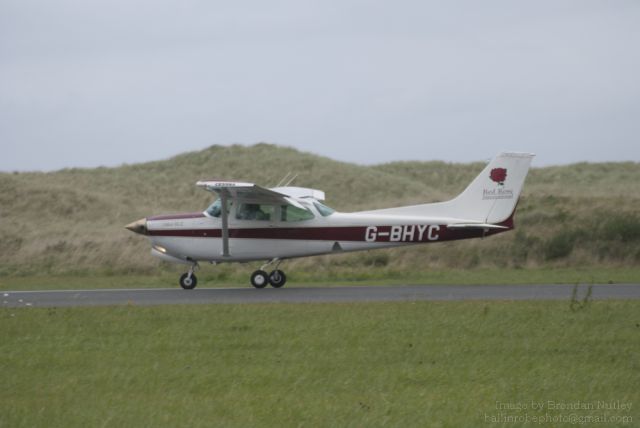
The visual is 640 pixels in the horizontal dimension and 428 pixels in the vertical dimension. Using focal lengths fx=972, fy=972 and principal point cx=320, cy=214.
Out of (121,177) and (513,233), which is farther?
(121,177)

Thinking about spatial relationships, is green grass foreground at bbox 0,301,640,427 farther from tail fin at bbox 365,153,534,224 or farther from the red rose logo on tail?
the red rose logo on tail

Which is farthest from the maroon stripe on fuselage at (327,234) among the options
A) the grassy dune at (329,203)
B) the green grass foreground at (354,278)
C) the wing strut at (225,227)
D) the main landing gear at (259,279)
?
the grassy dune at (329,203)

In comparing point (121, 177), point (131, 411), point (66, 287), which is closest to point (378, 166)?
point (121, 177)

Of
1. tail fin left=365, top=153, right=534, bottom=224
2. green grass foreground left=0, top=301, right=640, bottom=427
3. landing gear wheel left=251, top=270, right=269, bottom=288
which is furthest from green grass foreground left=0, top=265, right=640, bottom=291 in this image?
green grass foreground left=0, top=301, right=640, bottom=427

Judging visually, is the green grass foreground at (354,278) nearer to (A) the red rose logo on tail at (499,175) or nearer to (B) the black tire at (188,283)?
(B) the black tire at (188,283)

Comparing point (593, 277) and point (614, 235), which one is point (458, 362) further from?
point (614, 235)

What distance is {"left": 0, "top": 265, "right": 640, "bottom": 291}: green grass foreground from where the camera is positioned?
2406 centimetres

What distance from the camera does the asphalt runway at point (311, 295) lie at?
1873 centimetres

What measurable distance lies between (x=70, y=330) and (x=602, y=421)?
8571mm

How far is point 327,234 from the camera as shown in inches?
889

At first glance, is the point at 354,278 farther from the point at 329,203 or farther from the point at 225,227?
the point at 329,203

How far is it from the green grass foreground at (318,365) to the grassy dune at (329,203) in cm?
1217

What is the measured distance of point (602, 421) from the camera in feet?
27.6

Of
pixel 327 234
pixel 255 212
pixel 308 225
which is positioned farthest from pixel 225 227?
pixel 327 234
